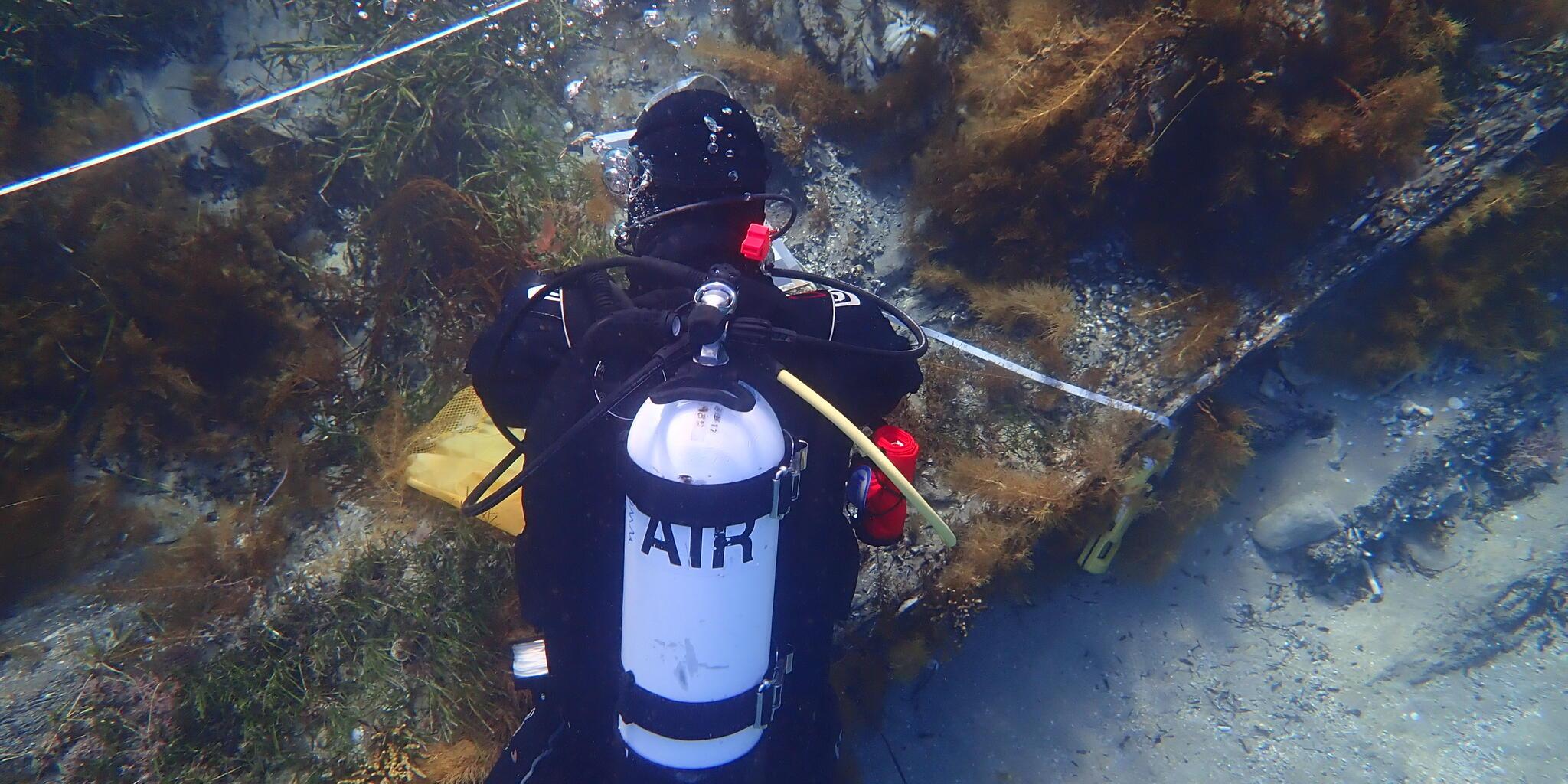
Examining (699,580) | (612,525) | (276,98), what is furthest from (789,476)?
(276,98)

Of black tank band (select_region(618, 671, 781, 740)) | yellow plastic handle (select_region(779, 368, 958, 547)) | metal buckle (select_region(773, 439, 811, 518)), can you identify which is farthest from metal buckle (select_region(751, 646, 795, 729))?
yellow plastic handle (select_region(779, 368, 958, 547))

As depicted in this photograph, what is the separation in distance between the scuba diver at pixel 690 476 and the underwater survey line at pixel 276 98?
4.04m

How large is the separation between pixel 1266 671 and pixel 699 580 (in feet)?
18.8

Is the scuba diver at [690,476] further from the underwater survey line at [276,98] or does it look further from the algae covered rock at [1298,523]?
the algae covered rock at [1298,523]

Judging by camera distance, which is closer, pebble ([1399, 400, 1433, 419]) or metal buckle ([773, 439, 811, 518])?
metal buckle ([773, 439, 811, 518])

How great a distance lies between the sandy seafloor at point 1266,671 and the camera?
4723 millimetres

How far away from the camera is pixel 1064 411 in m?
4.35

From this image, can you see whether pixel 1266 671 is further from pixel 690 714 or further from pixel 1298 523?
pixel 690 714

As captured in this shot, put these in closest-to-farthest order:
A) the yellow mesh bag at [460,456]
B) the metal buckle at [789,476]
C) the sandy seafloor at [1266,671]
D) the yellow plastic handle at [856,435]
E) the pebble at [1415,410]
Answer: the yellow plastic handle at [856,435] < the metal buckle at [789,476] < the yellow mesh bag at [460,456] < the sandy seafloor at [1266,671] < the pebble at [1415,410]

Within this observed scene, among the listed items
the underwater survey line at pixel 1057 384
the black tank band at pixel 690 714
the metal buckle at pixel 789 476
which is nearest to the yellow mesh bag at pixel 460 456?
the black tank band at pixel 690 714

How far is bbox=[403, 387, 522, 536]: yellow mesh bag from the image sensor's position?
3.82 metres

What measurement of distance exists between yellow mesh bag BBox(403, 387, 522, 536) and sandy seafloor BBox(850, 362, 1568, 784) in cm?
294

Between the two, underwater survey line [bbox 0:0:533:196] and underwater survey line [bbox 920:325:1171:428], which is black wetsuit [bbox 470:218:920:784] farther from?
underwater survey line [bbox 0:0:533:196]

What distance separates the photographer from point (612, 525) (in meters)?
2.30
